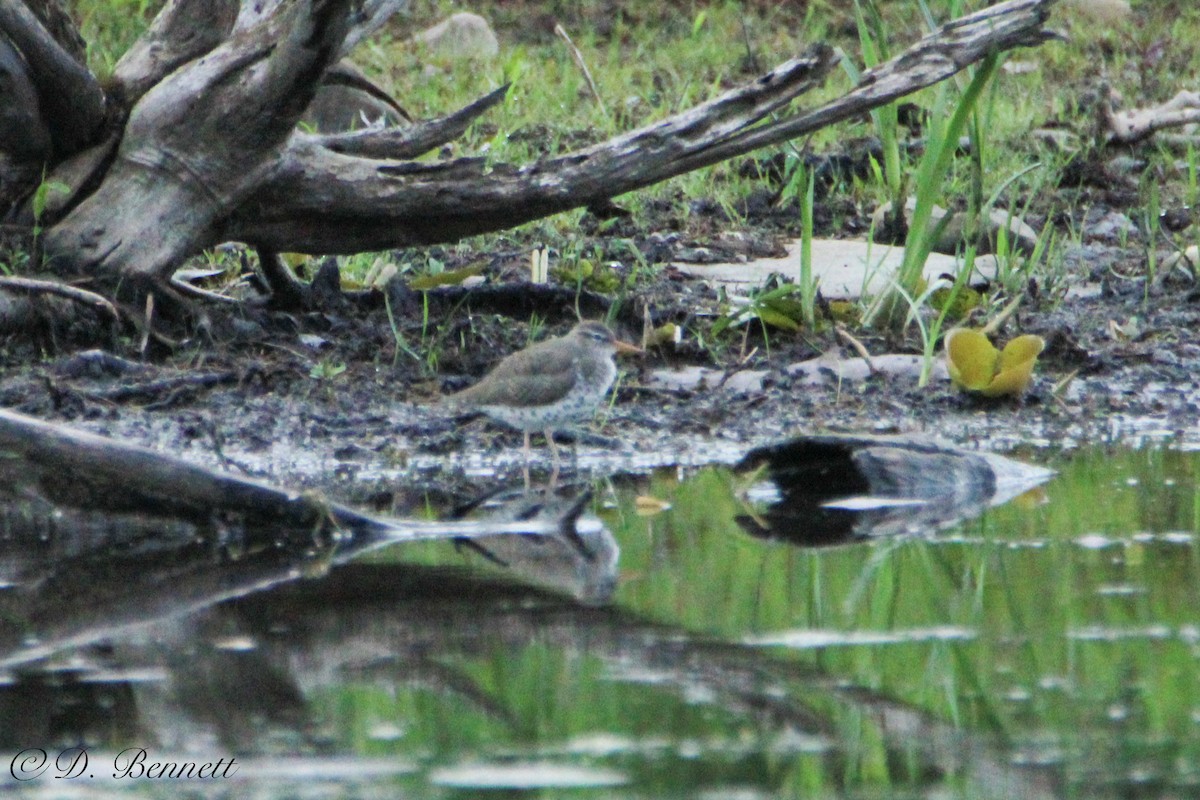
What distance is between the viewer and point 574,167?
6.10 m

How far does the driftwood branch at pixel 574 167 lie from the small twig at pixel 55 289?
58cm

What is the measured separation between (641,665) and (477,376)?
2.93 m

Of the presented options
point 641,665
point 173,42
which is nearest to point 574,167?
point 173,42

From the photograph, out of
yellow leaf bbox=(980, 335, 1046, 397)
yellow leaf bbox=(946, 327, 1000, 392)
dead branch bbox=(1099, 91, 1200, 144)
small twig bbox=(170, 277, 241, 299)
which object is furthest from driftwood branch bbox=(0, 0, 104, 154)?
dead branch bbox=(1099, 91, 1200, 144)

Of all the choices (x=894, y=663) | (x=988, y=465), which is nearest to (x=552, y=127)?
(x=988, y=465)

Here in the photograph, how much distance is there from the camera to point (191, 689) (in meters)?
3.25

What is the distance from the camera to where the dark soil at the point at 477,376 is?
5.57 metres

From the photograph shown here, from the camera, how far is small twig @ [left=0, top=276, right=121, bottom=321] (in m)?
5.65

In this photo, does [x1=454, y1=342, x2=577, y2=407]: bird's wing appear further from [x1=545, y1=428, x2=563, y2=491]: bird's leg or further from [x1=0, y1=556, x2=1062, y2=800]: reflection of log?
[x1=0, y1=556, x2=1062, y2=800]: reflection of log

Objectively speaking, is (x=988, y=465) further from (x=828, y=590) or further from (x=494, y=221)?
(x=494, y=221)

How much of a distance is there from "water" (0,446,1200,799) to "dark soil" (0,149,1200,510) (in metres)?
1.01

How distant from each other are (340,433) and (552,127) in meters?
4.15

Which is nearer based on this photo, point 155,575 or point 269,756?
point 269,756

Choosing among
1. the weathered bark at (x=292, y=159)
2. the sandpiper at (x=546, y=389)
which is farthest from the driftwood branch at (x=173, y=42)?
the sandpiper at (x=546, y=389)
